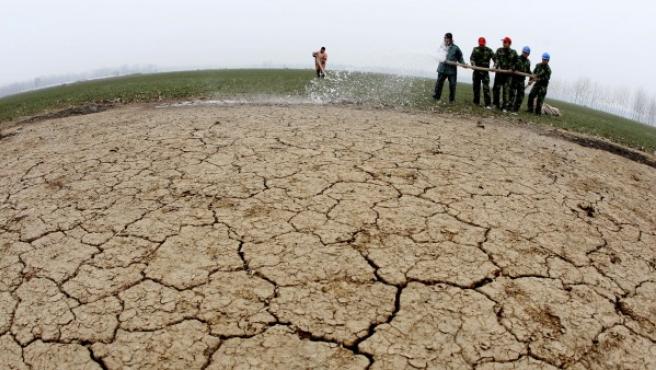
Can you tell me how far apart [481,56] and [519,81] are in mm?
1002

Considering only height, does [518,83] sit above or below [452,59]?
below

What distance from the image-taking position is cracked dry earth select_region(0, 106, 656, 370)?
84.2 inches

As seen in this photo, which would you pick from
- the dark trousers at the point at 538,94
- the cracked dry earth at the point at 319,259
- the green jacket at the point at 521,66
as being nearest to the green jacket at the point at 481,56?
the green jacket at the point at 521,66

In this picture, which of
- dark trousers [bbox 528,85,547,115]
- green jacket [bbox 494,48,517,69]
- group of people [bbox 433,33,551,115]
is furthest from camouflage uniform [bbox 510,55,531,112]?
dark trousers [bbox 528,85,547,115]

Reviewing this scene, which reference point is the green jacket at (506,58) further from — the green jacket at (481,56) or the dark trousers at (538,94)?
the dark trousers at (538,94)

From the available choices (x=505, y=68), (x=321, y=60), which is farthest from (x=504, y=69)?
(x=321, y=60)

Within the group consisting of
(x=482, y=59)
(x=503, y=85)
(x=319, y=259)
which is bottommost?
(x=319, y=259)

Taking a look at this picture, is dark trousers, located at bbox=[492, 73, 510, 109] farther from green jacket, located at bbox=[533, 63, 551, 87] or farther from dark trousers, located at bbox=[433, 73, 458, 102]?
dark trousers, located at bbox=[433, 73, 458, 102]

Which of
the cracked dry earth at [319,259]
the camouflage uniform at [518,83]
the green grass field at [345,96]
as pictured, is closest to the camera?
the cracked dry earth at [319,259]

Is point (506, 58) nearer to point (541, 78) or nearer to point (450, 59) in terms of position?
point (541, 78)

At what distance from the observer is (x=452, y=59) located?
29.7 ft

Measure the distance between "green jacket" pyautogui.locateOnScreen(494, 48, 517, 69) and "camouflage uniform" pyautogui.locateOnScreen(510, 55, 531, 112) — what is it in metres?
0.12

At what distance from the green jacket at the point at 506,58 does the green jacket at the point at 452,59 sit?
0.74 metres

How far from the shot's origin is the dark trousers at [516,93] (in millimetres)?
8977
